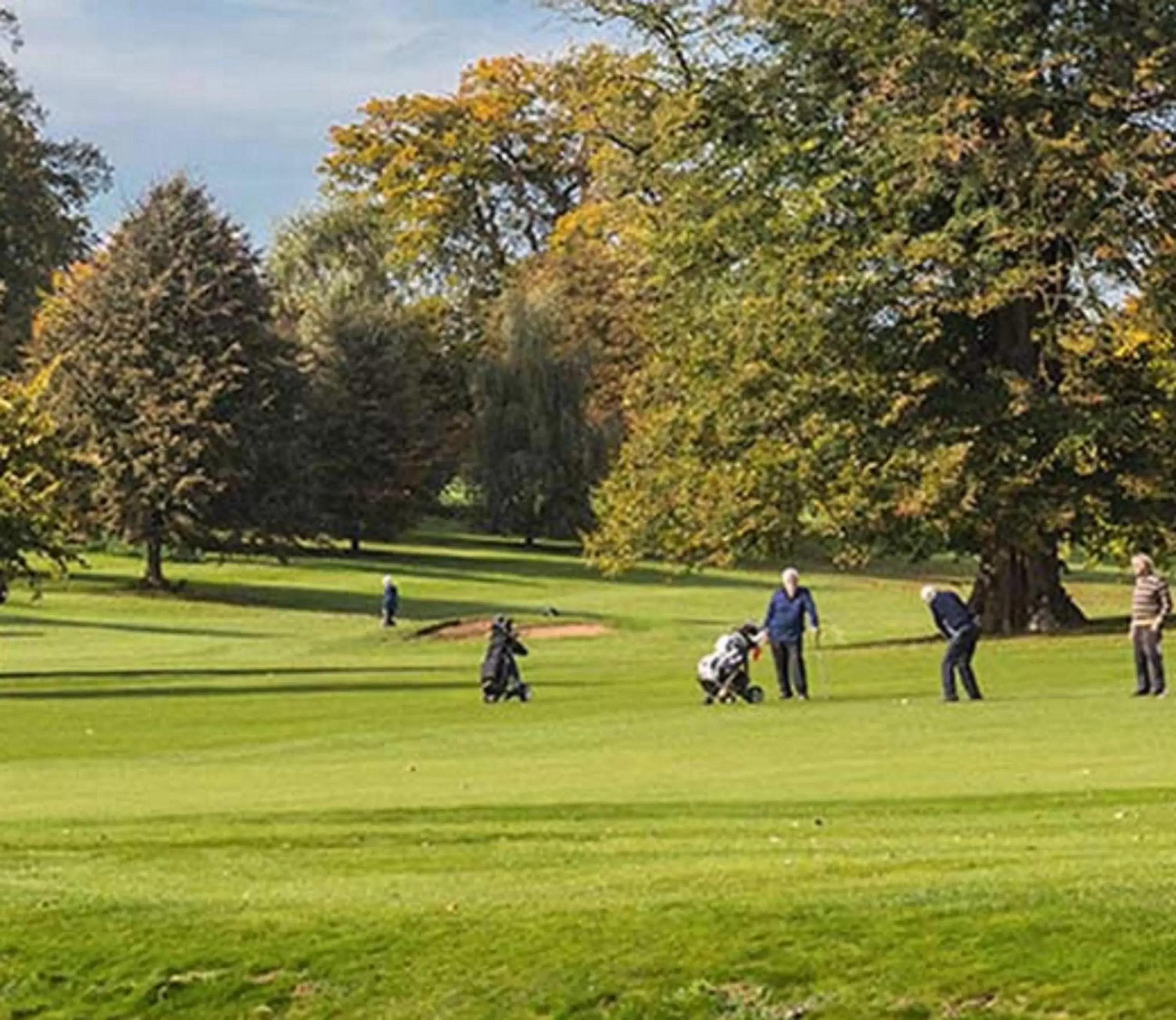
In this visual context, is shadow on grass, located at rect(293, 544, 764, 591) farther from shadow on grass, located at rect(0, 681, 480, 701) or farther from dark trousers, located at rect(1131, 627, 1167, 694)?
dark trousers, located at rect(1131, 627, 1167, 694)

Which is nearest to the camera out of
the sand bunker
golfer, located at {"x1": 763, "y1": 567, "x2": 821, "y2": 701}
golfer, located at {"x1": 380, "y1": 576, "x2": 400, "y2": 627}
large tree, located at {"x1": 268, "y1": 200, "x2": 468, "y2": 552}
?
golfer, located at {"x1": 763, "y1": 567, "x2": 821, "y2": 701}

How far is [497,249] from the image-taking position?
114688 millimetres

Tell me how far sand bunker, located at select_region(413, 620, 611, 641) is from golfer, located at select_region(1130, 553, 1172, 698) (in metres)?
30.9

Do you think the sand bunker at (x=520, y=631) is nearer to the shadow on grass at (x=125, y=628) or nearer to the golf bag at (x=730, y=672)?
the shadow on grass at (x=125, y=628)

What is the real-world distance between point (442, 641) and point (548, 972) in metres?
50.3

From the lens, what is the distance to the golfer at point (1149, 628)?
31.3 metres

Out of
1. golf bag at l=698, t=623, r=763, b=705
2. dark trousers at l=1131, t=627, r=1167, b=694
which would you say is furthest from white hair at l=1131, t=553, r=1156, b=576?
golf bag at l=698, t=623, r=763, b=705

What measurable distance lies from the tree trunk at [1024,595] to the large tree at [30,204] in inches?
2143

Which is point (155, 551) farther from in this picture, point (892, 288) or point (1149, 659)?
point (1149, 659)

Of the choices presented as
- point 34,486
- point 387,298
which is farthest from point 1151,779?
point 387,298

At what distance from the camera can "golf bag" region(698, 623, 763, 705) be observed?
34.6 meters

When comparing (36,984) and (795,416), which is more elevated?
(795,416)

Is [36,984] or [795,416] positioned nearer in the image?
[36,984]

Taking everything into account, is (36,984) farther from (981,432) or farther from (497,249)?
(497,249)
